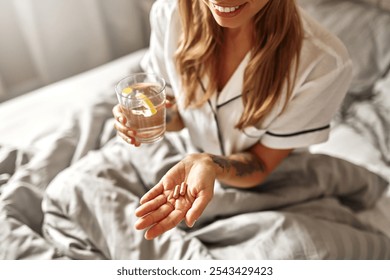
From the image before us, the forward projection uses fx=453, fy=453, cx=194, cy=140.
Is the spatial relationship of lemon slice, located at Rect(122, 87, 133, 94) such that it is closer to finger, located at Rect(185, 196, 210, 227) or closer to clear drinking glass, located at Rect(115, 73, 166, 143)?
clear drinking glass, located at Rect(115, 73, 166, 143)

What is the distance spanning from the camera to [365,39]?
1.28 metres

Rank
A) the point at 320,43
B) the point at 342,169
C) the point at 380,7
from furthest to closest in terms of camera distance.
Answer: the point at 380,7, the point at 342,169, the point at 320,43

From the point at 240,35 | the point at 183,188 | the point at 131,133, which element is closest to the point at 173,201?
the point at 183,188

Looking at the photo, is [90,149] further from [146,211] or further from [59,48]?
[59,48]

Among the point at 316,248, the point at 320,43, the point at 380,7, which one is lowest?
the point at 316,248

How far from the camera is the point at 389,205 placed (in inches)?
42.3

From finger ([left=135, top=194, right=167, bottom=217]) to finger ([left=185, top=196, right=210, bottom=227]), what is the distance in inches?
2.2

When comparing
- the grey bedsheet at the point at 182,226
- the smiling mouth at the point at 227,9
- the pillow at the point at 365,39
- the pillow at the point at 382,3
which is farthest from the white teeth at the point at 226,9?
the pillow at the point at 382,3

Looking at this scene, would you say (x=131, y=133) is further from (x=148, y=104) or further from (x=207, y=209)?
(x=207, y=209)

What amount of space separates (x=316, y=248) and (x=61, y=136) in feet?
2.23

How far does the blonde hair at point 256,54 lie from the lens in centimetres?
79

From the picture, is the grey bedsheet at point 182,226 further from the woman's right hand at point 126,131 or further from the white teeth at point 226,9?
the white teeth at point 226,9

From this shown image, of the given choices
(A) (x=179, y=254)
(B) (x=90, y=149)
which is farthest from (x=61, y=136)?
(A) (x=179, y=254)

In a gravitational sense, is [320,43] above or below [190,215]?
above
